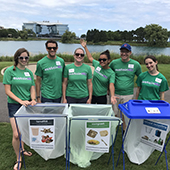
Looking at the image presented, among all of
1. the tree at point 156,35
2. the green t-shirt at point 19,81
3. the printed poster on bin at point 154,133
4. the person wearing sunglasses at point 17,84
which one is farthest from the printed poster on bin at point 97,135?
the tree at point 156,35

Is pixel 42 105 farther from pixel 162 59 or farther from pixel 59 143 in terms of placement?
pixel 162 59

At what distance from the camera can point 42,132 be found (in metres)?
2.10

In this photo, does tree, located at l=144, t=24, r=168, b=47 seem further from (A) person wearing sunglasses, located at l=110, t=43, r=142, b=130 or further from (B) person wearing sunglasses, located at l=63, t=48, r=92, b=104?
(B) person wearing sunglasses, located at l=63, t=48, r=92, b=104

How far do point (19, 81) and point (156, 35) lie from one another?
177 feet

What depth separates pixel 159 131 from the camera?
230 cm

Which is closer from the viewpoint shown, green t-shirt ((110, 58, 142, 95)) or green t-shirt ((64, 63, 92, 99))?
green t-shirt ((64, 63, 92, 99))

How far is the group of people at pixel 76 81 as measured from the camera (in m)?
2.48

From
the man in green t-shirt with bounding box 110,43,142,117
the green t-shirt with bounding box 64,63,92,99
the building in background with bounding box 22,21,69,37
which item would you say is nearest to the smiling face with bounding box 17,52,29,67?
the green t-shirt with bounding box 64,63,92,99

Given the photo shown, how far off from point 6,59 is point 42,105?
1536cm

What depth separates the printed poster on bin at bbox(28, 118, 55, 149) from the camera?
2.06 metres

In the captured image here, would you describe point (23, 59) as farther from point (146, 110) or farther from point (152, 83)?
point (152, 83)

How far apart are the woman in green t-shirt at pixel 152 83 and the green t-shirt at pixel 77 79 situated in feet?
3.38

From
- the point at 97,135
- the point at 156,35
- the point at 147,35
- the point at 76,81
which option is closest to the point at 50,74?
the point at 76,81

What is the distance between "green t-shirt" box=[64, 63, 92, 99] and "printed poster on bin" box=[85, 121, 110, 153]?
1.01 m
